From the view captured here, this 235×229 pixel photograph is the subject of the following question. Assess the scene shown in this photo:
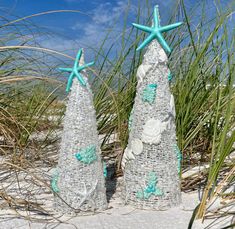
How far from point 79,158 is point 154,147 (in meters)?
0.29

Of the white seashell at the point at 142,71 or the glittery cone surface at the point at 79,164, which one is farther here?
the white seashell at the point at 142,71

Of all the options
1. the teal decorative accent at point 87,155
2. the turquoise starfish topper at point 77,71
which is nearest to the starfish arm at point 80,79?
the turquoise starfish topper at point 77,71

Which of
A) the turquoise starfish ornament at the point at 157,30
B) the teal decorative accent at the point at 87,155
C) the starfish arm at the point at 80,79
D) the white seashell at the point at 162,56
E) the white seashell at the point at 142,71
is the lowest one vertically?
the teal decorative accent at the point at 87,155

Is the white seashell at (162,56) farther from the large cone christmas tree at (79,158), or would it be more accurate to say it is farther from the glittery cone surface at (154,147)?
the large cone christmas tree at (79,158)

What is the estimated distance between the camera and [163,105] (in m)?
1.50

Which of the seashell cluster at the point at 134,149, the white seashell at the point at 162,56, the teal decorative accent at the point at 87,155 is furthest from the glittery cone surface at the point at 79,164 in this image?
the white seashell at the point at 162,56

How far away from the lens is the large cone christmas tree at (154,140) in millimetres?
1476

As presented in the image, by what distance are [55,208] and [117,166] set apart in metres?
0.59

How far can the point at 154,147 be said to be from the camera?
58.3 inches

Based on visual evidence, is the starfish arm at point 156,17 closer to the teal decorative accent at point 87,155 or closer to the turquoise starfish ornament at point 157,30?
the turquoise starfish ornament at point 157,30

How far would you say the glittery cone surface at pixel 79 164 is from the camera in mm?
1395

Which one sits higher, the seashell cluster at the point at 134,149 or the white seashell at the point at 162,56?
the white seashell at the point at 162,56

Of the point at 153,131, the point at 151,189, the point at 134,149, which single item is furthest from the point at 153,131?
the point at 151,189

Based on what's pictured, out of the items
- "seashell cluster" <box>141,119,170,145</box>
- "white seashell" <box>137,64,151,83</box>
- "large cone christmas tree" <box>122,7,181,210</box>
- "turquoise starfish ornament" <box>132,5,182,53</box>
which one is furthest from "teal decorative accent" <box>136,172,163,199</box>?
"turquoise starfish ornament" <box>132,5,182,53</box>
